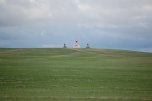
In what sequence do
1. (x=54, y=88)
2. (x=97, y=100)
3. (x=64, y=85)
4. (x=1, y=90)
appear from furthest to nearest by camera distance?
(x=64, y=85) < (x=54, y=88) < (x=1, y=90) < (x=97, y=100)

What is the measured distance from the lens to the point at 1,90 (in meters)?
20.9

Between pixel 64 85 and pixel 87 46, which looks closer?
pixel 64 85

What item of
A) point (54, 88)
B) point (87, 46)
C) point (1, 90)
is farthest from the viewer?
point (87, 46)

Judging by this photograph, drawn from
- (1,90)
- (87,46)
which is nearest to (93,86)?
(1,90)

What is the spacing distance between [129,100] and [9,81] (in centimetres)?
1117

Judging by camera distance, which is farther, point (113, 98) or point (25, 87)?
point (25, 87)

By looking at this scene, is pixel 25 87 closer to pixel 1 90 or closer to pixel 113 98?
pixel 1 90

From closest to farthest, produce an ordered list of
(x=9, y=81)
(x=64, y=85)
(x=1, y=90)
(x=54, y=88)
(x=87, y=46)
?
1. (x=1, y=90)
2. (x=54, y=88)
3. (x=64, y=85)
4. (x=9, y=81)
5. (x=87, y=46)

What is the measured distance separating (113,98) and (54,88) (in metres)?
5.33

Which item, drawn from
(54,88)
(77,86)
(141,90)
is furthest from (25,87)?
(141,90)

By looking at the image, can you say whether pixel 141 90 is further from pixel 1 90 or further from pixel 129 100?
pixel 1 90

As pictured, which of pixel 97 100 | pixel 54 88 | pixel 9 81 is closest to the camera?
pixel 97 100

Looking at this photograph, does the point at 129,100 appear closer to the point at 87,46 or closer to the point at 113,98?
the point at 113,98

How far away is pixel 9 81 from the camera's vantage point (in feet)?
83.5
